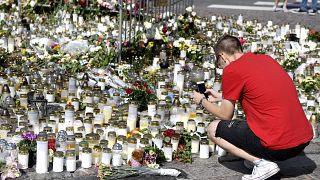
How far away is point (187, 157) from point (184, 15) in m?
5.13

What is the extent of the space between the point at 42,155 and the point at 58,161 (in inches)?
5.2

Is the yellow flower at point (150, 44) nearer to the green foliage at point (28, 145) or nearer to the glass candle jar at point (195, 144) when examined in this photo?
the glass candle jar at point (195, 144)

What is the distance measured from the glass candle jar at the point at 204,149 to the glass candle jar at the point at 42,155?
1.32 metres

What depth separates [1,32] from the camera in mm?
9383

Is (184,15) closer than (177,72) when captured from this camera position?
No

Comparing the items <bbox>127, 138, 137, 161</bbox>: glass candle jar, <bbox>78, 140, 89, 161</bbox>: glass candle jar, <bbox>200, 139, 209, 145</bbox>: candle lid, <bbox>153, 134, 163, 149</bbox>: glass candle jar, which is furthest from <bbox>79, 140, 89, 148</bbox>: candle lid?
<bbox>200, 139, 209, 145</bbox>: candle lid

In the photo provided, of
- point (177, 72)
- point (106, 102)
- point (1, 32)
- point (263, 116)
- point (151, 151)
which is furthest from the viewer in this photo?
point (1, 32)

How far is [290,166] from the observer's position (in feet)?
18.7

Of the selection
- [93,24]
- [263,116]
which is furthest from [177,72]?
[93,24]

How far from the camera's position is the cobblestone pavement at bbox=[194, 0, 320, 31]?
12.9 m

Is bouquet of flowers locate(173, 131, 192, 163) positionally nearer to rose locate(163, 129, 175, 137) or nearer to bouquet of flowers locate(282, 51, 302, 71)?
rose locate(163, 129, 175, 137)

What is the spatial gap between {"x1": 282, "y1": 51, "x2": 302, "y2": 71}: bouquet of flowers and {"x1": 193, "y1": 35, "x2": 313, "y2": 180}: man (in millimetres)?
3264

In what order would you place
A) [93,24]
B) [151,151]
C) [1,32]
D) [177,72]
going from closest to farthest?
[151,151] → [177,72] → [1,32] → [93,24]

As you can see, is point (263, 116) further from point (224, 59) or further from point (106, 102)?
point (106, 102)
